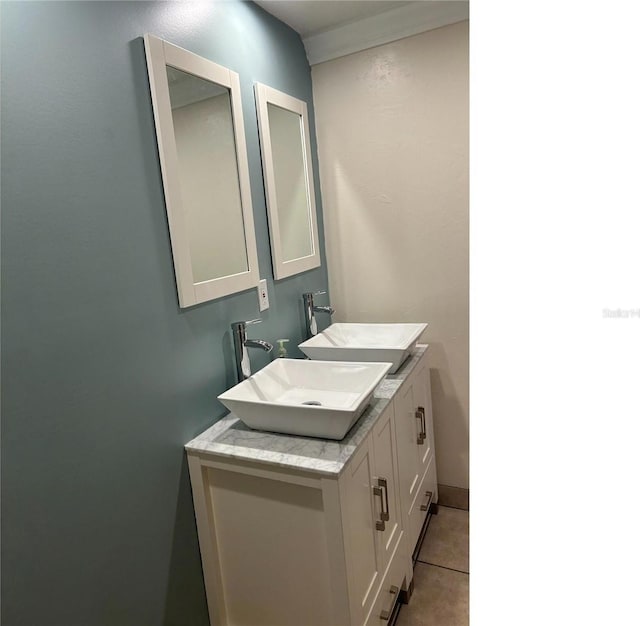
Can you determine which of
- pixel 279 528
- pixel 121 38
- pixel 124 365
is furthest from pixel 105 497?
pixel 121 38

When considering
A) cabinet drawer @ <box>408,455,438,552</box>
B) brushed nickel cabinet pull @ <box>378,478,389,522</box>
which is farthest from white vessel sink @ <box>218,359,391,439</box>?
cabinet drawer @ <box>408,455,438,552</box>

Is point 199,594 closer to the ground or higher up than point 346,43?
closer to the ground

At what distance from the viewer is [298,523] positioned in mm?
1298

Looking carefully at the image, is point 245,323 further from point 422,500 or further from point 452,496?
point 452,496

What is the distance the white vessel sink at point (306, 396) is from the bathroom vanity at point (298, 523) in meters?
0.05

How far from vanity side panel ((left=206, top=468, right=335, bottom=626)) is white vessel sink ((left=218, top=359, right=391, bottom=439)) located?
168 millimetres

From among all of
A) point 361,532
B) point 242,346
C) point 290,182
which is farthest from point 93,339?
point 290,182

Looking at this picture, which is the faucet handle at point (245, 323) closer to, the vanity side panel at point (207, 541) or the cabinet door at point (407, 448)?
the vanity side panel at point (207, 541)

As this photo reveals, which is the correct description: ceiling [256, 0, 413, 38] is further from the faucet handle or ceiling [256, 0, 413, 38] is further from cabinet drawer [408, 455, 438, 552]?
cabinet drawer [408, 455, 438, 552]

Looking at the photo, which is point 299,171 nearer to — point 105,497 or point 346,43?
point 346,43
